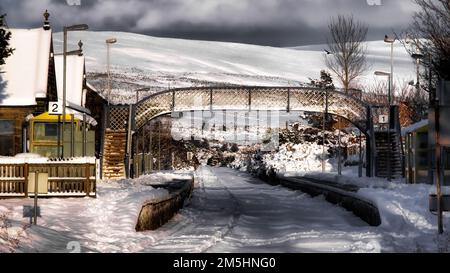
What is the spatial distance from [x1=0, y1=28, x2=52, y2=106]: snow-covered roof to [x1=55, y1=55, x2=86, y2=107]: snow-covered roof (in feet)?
32.5

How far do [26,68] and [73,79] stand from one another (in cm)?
1436

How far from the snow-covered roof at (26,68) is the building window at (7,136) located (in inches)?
63.7

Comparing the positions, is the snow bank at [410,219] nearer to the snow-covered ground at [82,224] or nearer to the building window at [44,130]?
the snow-covered ground at [82,224]

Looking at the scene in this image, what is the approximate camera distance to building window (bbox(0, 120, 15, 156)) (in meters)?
64.1

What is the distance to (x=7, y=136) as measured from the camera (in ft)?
212

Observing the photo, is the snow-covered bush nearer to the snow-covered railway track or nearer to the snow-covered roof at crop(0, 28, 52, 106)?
the snow-covered railway track

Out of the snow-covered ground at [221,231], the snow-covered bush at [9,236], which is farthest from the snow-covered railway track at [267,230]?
the snow-covered bush at [9,236]

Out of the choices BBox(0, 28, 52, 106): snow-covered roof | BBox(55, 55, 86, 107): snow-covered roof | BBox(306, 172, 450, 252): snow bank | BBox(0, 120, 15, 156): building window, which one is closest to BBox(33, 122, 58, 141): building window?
BBox(0, 28, 52, 106): snow-covered roof

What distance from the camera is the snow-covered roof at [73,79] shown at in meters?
78.9

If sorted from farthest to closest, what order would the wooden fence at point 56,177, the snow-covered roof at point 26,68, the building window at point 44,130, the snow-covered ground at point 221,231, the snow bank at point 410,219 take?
the snow-covered roof at point 26,68
the building window at point 44,130
the wooden fence at point 56,177
the snow bank at point 410,219
the snow-covered ground at point 221,231

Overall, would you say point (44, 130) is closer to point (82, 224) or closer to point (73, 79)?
point (73, 79)

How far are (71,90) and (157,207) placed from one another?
50.6 m

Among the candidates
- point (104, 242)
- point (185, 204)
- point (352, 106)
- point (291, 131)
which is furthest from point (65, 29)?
point (291, 131)
